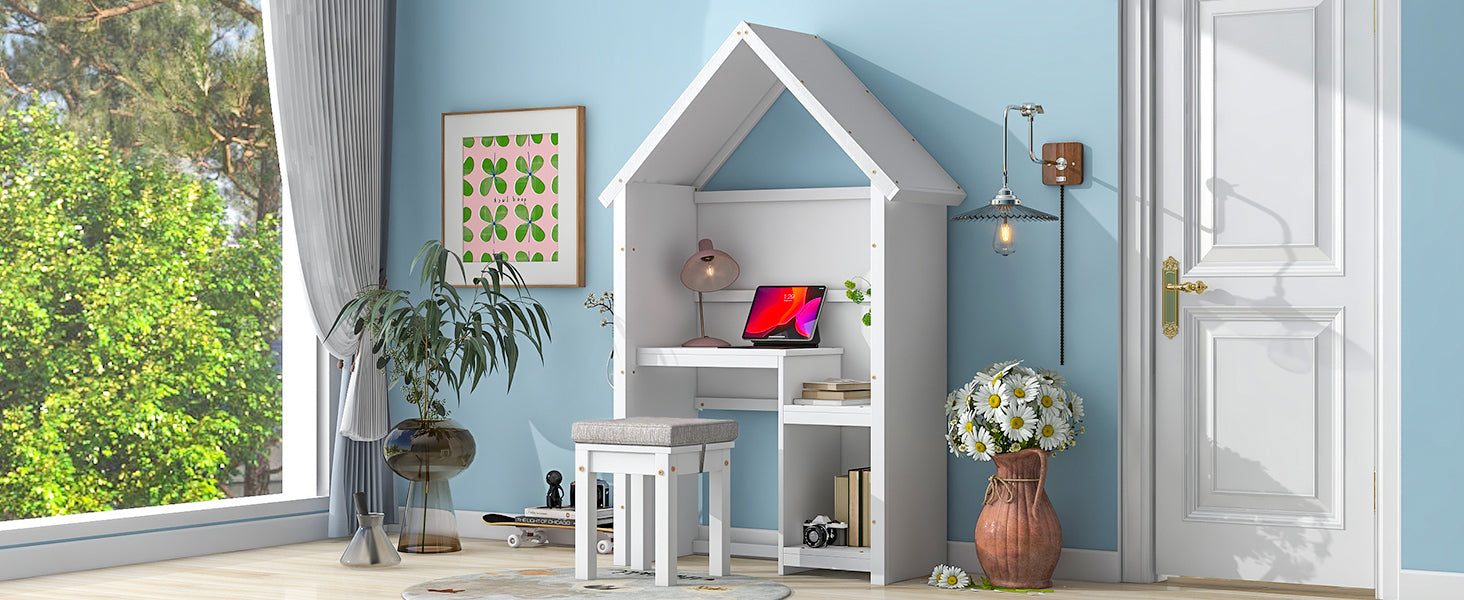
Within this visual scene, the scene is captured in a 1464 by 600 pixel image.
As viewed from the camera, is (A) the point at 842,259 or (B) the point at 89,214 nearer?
(A) the point at 842,259

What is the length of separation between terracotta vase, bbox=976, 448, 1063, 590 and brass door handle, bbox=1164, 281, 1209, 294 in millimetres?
645

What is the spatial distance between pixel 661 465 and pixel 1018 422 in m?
1.01

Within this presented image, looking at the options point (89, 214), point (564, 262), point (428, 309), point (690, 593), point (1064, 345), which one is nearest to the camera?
point (690, 593)

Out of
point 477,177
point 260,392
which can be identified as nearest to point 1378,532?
point 477,177

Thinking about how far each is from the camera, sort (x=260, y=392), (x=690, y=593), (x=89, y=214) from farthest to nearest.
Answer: (x=260, y=392) → (x=89, y=214) → (x=690, y=593)

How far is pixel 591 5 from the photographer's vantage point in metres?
5.50

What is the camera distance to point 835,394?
4527 millimetres

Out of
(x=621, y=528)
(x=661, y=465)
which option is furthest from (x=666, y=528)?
(x=621, y=528)

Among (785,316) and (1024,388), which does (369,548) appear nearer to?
(785,316)

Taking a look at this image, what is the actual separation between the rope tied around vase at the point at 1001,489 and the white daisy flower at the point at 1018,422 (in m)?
0.13

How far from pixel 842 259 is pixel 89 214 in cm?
488

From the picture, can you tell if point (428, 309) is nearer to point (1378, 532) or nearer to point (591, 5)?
point (591, 5)

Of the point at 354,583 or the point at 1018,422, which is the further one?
the point at 354,583

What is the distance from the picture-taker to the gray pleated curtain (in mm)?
5312
